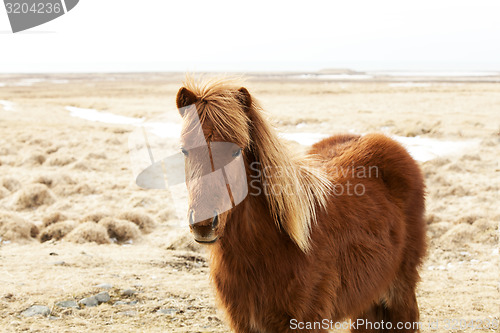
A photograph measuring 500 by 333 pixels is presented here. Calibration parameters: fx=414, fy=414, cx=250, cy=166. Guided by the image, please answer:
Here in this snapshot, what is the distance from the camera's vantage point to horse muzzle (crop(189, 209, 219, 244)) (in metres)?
2.05

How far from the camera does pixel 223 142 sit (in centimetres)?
223

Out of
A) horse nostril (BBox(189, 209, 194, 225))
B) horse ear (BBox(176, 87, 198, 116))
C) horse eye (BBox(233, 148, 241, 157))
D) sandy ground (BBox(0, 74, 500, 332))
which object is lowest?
sandy ground (BBox(0, 74, 500, 332))

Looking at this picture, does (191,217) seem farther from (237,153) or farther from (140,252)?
(140,252)

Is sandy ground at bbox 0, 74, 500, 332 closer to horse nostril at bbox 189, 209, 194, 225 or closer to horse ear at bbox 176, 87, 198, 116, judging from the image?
horse ear at bbox 176, 87, 198, 116

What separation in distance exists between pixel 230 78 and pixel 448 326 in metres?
3.62

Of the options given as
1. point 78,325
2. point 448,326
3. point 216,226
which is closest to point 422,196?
point 448,326

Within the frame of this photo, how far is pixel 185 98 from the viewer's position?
232cm

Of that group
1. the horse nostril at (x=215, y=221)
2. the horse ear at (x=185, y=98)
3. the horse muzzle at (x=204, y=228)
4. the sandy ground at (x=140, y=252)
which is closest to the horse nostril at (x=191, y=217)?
the horse muzzle at (x=204, y=228)

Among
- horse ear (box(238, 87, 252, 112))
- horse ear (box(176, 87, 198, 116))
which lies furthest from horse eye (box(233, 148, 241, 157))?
horse ear (box(176, 87, 198, 116))

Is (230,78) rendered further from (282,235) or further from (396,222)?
(396,222)

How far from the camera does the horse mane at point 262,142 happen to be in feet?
7.39

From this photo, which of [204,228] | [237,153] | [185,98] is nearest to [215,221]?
[204,228]

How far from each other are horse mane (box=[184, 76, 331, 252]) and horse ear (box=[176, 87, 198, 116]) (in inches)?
1.2

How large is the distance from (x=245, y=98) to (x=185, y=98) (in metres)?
0.34
